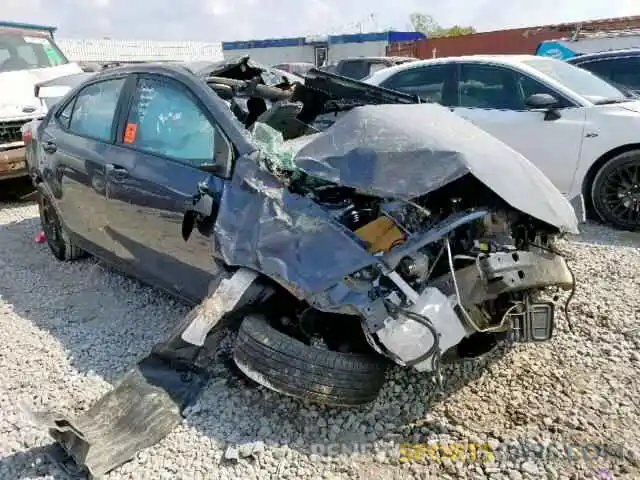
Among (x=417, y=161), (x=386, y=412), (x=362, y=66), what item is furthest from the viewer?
(x=362, y=66)

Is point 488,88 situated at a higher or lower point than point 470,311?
higher

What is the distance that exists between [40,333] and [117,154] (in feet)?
4.16

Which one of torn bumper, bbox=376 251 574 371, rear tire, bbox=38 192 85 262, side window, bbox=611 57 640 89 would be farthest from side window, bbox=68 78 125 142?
side window, bbox=611 57 640 89

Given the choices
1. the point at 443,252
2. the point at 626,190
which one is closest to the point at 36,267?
the point at 443,252

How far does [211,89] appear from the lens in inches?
131

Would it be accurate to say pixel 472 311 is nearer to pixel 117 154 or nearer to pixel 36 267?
pixel 117 154

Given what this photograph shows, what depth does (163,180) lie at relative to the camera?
130 inches

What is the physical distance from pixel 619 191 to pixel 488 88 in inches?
67.3

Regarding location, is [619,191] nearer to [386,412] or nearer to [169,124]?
[386,412]

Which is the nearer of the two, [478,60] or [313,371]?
[313,371]

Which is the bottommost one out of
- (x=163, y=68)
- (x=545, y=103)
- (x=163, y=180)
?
(x=163, y=180)

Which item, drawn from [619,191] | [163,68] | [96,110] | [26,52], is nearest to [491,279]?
[163,68]

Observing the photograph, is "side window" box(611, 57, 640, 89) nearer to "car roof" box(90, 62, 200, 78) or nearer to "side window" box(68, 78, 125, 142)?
"car roof" box(90, 62, 200, 78)

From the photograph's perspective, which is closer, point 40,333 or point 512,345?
→ point 512,345
